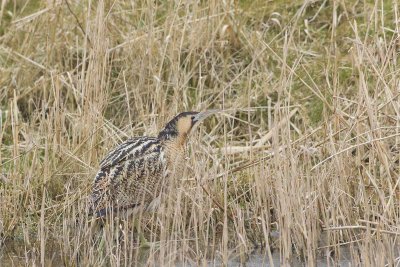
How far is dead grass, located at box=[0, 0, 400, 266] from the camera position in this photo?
21.8 feet

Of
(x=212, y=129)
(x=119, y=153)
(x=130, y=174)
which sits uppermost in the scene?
(x=212, y=129)

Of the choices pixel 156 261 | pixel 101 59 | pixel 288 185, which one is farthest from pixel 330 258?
pixel 101 59

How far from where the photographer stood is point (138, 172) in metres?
7.20

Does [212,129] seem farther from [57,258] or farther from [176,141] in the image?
[57,258]

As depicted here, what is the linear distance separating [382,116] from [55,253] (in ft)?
6.92

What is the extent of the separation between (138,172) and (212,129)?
149 cm

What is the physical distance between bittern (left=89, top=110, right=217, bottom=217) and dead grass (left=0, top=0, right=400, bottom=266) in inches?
6.0

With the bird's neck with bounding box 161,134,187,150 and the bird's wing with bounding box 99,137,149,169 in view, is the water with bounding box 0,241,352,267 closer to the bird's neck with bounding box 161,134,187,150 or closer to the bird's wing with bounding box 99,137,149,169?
the bird's wing with bounding box 99,137,149,169

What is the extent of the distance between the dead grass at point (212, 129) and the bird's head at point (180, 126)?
0.45 feet

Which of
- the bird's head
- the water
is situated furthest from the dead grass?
the bird's head

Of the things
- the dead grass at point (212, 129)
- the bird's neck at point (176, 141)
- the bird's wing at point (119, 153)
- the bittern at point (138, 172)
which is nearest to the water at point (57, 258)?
the dead grass at point (212, 129)

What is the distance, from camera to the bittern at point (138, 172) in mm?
7070

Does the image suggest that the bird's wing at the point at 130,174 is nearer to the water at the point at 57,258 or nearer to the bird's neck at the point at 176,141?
the bird's neck at the point at 176,141

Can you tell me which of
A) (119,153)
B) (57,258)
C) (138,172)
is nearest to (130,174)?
(138,172)
